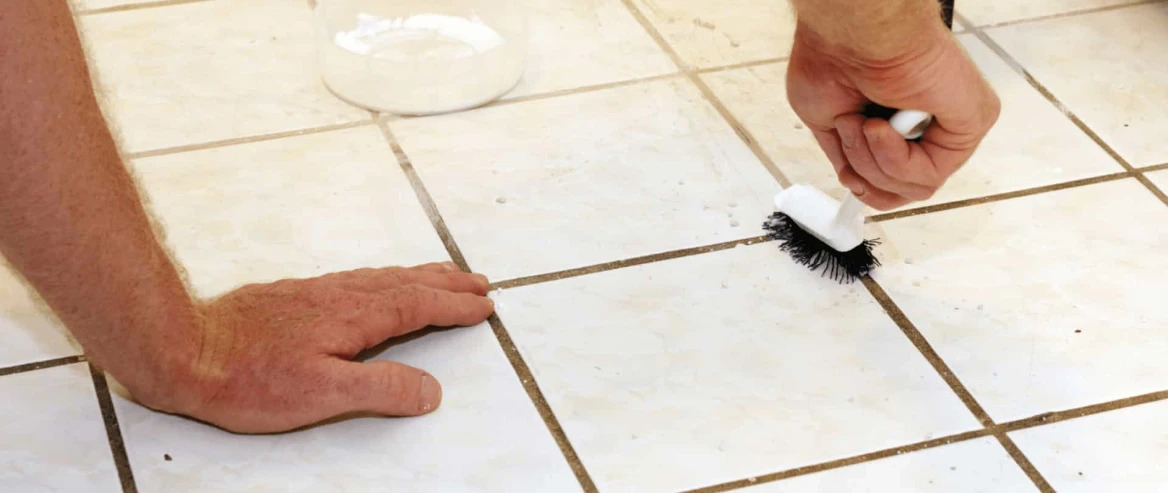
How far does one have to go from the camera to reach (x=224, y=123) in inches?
44.3

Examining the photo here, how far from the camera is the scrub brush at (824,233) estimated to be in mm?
A: 934

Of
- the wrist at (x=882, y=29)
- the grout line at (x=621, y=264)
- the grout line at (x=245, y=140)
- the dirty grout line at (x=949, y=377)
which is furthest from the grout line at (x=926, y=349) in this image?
the grout line at (x=245, y=140)

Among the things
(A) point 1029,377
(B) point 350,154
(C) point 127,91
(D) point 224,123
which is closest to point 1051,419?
(A) point 1029,377

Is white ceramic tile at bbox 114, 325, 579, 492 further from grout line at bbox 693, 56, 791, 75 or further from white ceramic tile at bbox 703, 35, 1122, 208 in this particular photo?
grout line at bbox 693, 56, 791, 75

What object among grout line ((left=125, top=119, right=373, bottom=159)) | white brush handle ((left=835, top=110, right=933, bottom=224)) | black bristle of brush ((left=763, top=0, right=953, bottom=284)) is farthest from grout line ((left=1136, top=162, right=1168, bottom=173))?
grout line ((left=125, top=119, right=373, bottom=159))

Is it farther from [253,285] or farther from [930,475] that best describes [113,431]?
[930,475]

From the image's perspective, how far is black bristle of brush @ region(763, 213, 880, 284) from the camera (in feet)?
3.13

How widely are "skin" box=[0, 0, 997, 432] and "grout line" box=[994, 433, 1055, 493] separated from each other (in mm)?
170

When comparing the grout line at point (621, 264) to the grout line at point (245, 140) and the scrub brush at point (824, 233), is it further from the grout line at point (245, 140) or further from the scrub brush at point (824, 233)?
the grout line at point (245, 140)

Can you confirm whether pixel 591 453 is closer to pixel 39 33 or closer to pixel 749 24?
pixel 39 33

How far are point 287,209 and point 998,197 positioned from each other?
1.93 ft

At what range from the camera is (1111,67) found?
125 centimetres

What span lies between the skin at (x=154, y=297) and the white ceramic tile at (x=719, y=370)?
0.08 m

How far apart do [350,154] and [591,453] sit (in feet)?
1.36
